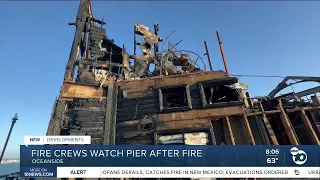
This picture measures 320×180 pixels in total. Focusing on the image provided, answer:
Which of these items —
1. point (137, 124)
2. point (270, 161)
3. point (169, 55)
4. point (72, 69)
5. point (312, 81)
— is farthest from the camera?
point (169, 55)

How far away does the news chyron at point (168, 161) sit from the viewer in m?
8.46

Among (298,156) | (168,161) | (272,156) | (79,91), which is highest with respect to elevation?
(79,91)

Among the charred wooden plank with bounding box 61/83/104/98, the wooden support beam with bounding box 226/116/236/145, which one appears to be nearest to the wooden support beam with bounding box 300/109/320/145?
the wooden support beam with bounding box 226/116/236/145

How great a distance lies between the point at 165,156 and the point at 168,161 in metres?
0.23

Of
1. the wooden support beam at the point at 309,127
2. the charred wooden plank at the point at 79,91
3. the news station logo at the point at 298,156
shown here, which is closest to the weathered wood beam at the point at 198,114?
the charred wooden plank at the point at 79,91

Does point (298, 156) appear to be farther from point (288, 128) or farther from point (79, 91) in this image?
point (79, 91)

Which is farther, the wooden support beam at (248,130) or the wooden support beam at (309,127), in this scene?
the wooden support beam at (309,127)

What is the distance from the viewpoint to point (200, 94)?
1244 centimetres

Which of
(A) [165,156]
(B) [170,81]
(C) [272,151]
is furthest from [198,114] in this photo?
(C) [272,151]

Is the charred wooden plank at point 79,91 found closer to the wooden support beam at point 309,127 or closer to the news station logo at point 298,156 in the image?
the news station logo at point 298,156

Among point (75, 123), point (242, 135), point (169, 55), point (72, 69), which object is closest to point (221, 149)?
point (242, 135)

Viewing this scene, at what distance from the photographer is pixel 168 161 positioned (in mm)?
8695

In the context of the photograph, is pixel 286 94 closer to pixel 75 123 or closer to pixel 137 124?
pixel 137 124

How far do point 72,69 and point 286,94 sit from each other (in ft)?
49.2
